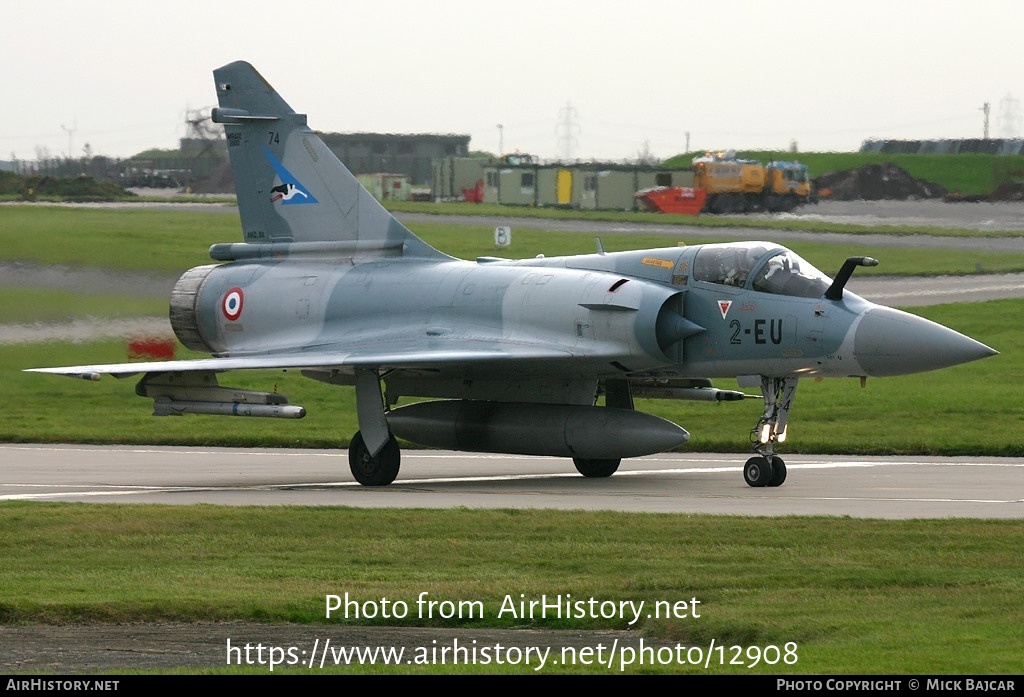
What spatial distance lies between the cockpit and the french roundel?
6799 mm

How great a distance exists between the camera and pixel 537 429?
2014cm

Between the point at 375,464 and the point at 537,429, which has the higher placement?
the point at 537,429

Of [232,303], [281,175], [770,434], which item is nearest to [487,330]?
[770,434]

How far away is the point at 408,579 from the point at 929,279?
3538cm

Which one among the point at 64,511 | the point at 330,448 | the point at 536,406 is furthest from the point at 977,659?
the point at 330,448

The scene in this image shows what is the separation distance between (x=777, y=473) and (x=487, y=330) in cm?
407

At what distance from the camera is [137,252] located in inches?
1198

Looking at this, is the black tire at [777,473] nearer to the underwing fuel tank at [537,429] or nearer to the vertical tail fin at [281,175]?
the underwing fuel tank at [537,429]

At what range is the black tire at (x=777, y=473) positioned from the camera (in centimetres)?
1878

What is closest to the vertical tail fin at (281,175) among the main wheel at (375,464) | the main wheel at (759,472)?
the main wheel at (375,464)

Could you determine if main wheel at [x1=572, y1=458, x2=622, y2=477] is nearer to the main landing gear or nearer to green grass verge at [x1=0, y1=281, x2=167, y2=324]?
the main landing gear

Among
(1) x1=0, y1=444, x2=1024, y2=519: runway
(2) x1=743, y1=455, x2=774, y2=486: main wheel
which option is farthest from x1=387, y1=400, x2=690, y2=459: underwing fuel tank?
(2) x1=743, y1=455, x2=774, y2=486: main wheel

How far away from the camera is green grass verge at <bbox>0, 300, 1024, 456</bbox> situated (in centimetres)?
2511

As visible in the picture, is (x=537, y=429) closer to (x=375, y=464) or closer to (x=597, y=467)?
(x=597, y=467)
